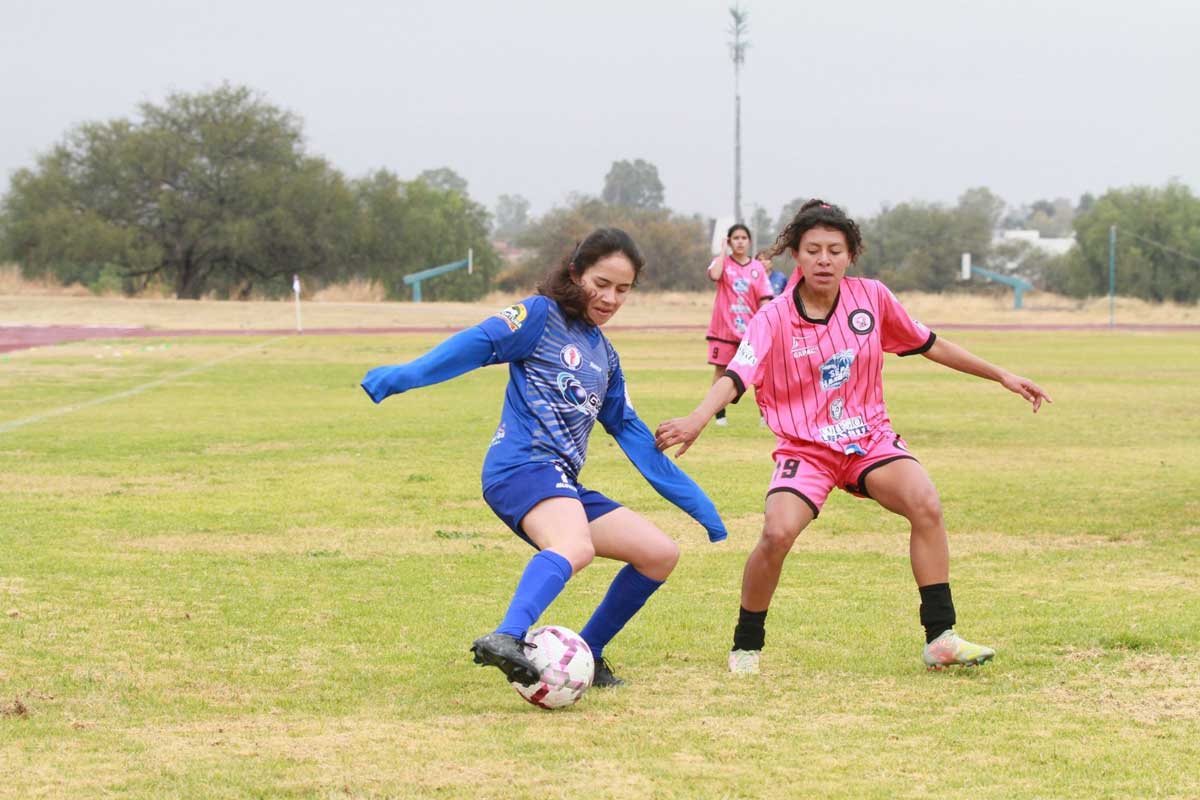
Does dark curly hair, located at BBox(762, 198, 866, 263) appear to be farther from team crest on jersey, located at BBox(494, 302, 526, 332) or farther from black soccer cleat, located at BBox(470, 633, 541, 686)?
black soccer cleat, located at BBox(470, 633, 541, 686)

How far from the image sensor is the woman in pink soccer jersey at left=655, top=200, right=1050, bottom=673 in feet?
19.3

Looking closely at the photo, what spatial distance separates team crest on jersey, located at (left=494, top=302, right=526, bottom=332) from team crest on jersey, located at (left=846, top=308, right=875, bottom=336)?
1.38 m

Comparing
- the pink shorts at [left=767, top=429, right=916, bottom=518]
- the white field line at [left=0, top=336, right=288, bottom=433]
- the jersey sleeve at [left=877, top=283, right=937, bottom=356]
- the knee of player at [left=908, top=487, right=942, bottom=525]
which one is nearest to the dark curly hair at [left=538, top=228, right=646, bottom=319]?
the pink shorts at [left=767, top=429, right=916, bottom=518]

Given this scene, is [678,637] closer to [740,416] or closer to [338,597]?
[338,597]

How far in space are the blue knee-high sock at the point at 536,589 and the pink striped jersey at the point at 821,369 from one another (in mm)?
1187

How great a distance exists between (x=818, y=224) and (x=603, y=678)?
1.92 metres

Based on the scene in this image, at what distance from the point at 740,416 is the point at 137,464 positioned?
760 cm

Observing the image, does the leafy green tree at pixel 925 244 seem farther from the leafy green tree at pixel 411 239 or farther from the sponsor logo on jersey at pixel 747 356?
the sponsor logo on jersey at pixel 747 356

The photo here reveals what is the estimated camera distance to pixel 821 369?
6020 mm

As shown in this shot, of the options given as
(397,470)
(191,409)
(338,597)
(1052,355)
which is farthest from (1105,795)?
(1052,355)

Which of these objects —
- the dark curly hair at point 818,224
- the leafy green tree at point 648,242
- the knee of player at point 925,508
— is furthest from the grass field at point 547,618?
the leafy green tree at point 648,242

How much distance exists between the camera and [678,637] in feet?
21.5

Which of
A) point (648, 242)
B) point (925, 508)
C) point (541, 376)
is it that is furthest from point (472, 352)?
point (648, 242)

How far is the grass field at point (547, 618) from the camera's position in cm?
443
